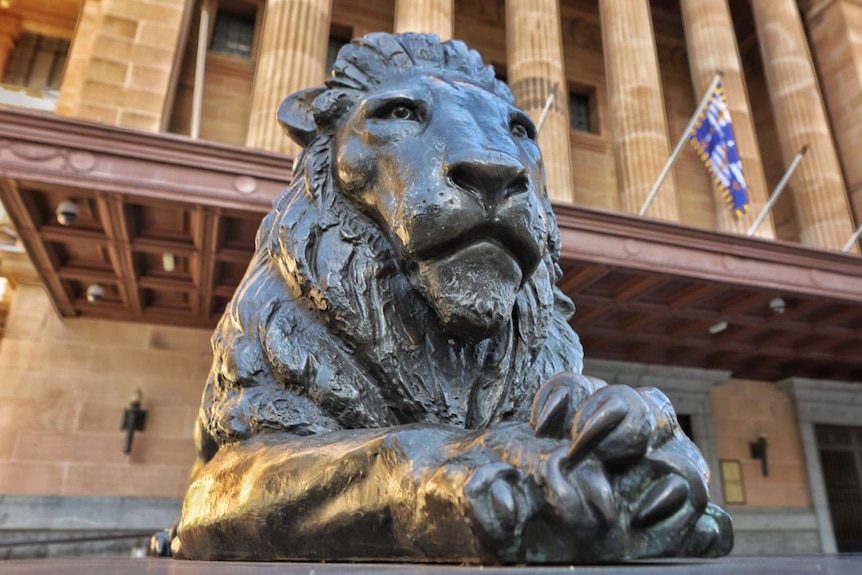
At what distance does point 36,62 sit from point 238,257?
1416 centimetres

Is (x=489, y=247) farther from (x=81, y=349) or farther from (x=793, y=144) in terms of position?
(x=793, y=144)

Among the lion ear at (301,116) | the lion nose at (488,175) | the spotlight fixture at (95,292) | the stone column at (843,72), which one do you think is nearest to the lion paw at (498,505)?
the lion nose at (488,175)

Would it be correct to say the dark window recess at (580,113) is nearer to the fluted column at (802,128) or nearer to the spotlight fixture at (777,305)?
the fluted column at (802,128)

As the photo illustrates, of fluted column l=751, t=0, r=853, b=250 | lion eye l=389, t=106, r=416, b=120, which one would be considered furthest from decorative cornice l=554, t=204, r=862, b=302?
lion eye l=389, t=106, r=416, b=120

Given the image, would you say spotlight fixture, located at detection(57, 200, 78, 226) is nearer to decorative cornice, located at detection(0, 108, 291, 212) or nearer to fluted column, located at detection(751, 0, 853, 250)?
decorative cornice, located at detection(0, 108, 291, 212)

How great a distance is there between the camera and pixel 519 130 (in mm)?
1890

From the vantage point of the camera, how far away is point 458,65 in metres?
2.03

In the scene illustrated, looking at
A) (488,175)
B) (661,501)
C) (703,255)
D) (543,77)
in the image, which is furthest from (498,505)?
(543,77)

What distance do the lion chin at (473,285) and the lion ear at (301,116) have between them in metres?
0.78

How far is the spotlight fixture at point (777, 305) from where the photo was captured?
9.73 metres

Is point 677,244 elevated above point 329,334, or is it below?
above

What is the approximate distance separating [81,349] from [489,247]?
10.7m

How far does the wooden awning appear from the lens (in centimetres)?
680

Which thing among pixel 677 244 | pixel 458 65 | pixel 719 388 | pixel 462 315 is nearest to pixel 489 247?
pixel 462 315
